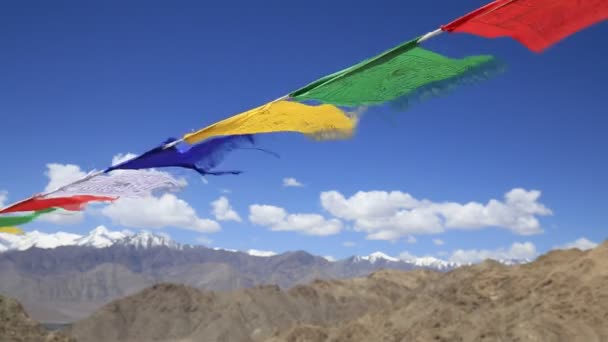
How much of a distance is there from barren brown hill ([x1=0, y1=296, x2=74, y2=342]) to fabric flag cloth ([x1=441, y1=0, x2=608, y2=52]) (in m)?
31.2

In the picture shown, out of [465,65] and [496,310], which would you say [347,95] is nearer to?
[465,65]

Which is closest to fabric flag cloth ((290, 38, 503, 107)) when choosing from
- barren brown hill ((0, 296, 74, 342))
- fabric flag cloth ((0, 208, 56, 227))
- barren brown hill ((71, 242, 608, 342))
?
fabric flag cloth ((0, 208, 56, 227))

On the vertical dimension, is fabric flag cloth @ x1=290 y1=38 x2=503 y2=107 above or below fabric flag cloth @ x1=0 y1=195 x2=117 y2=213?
above

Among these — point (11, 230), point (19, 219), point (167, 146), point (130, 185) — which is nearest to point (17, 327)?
point (11, 230)

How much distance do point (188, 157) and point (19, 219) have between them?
3.28m

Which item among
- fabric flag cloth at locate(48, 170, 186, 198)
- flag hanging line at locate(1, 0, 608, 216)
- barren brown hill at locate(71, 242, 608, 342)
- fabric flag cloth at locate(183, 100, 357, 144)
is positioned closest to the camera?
flag hanging line at locate(1, 0, 608, 216)

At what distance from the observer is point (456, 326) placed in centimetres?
4438

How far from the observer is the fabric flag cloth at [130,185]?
598cm

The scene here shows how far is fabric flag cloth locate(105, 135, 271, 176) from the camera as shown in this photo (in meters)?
5.03

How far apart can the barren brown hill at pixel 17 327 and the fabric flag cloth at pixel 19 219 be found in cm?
2545

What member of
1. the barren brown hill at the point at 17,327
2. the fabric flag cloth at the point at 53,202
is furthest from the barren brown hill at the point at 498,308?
the fabric flag cloth at the point at 53,202

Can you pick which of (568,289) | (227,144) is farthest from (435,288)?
(227,144)

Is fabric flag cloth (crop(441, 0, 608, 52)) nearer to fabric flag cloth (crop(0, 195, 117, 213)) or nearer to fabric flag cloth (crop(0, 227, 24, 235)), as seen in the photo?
fabric flag cloth (crop(0, 195, 117, 213))

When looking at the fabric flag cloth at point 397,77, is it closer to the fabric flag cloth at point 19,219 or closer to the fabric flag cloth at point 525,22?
the fabric flag cloth at point 525,22
